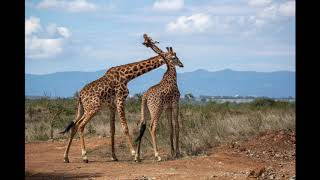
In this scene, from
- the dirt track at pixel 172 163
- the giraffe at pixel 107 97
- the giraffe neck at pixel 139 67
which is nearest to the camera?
the dirt track at pixel 172 163

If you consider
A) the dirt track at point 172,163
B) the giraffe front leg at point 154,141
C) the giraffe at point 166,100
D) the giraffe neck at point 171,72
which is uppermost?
the giraffe neck at point 171,72

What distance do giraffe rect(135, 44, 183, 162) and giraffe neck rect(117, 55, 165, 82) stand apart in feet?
0.78

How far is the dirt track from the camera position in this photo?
10336mm

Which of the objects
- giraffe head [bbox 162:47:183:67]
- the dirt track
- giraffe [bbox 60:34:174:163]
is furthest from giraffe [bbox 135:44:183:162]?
the dirt track

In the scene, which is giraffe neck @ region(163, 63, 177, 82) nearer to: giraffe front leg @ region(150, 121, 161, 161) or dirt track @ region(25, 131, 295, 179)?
giraffe front leg @ region(150, 121, 161, 161)

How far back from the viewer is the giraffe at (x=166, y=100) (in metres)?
13.3

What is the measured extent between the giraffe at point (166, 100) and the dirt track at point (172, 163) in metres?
0.64

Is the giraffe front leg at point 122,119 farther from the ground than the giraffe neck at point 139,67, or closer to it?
closer to it

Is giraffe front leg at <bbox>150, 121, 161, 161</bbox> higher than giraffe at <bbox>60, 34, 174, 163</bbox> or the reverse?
the reverse

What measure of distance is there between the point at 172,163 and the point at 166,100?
73.5 inches

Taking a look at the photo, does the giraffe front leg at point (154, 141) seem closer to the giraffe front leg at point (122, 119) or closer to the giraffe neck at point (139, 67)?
the giraffe front leg at point (122, 119)

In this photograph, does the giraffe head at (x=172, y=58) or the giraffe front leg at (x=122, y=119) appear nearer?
the giraffe front leg at (x=122, y=119)

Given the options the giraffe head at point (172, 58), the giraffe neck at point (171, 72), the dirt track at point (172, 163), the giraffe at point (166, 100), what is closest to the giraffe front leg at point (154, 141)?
the giraffe at point (166, 100)

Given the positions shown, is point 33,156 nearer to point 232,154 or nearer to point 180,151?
point 180,151
